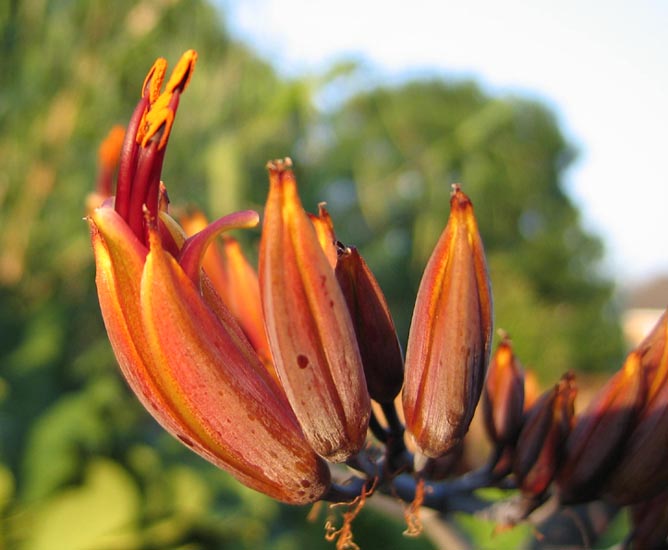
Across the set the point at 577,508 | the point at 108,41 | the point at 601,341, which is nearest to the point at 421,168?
the point at 601,341

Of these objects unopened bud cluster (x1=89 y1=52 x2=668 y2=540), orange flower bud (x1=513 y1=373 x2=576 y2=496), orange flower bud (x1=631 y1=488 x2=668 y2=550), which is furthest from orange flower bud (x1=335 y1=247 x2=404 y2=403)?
orange flower bud (x1=631 y1=488 x2=668 y2=550)

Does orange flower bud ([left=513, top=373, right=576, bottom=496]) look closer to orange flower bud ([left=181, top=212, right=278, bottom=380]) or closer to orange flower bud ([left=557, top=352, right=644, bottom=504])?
orange flower bud ([left=557, top=352, right=644, bottom=504])

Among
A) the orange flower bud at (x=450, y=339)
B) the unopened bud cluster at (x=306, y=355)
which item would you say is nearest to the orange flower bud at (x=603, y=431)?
the unopened bud cluster at (x=306, y=355)

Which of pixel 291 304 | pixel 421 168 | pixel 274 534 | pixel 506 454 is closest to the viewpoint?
pixel 291 304

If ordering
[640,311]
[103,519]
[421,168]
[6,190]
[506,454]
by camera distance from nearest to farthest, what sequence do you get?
[506,454] → [103,519] → [6,190] → [421,168] → [640,311]

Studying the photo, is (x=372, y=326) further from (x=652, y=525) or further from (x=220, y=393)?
(x=652, y=525)

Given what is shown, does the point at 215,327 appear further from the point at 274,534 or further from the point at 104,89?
the point at 104,89

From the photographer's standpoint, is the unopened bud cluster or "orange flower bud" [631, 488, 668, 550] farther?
"orange flower bud" [631, 488, 668, 550]
